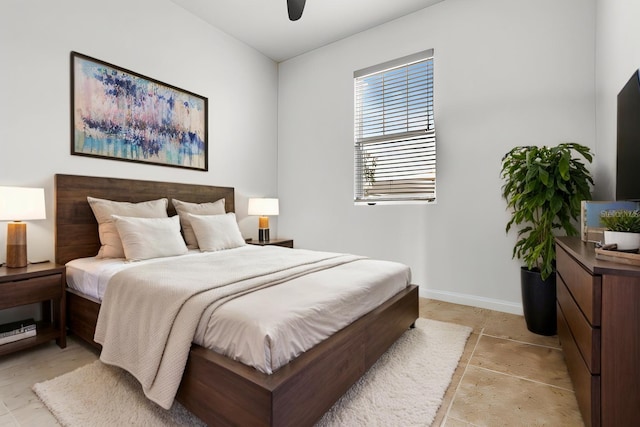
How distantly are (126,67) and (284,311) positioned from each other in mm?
2910

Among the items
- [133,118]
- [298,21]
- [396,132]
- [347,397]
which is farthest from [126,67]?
[347,397]

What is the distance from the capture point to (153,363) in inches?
55.8

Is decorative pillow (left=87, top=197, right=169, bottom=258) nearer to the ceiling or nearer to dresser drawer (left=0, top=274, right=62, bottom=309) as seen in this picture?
dresser drawer (left=0, top=274, right=62, bottom=309)

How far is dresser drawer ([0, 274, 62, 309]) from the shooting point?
191cm

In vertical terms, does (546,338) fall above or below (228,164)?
below

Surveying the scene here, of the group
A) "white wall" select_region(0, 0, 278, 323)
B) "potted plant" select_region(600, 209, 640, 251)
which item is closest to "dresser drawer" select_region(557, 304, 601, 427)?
"potted plant" select_region(600, 209, 640, 251)

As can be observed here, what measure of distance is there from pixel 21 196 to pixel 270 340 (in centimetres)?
209

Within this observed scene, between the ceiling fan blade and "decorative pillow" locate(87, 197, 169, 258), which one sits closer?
the ceiling fan blade

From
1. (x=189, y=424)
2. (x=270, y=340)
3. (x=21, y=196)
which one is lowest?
(x=189, y=424)

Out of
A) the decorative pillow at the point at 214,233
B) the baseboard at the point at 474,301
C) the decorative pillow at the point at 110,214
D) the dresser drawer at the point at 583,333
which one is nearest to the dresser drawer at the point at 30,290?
the decorative pillow at the point at 110,214

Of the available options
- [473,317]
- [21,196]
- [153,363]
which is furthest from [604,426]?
[21,196]

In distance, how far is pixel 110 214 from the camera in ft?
8.36

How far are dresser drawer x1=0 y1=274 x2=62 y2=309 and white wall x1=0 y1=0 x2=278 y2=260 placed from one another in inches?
18.6

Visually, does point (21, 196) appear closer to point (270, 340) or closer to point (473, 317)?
point (270, 340)
